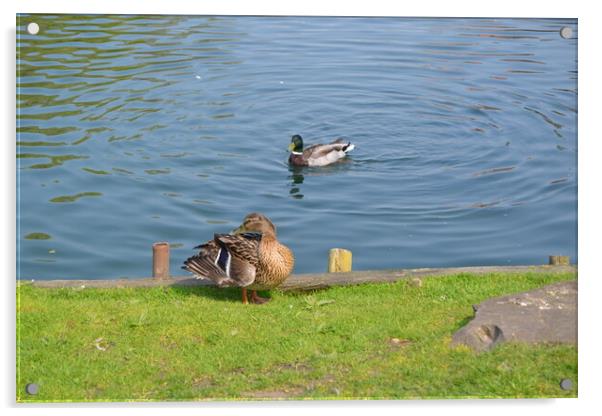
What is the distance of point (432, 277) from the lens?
12914 mm

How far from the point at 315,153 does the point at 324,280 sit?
5864 millimetres

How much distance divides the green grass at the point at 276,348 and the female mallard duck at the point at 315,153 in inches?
188

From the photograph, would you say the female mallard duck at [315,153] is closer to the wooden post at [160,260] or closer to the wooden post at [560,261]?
the wooden post at [160,260]

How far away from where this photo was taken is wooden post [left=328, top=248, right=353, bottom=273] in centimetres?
1341

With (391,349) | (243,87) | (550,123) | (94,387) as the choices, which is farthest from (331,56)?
(94,387)

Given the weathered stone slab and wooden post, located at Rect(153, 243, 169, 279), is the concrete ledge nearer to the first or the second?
wooden post, located at Rect(153, 243, 169, 279)

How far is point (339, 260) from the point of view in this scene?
44.2ft

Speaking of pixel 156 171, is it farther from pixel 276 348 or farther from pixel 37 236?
pixel 276 348

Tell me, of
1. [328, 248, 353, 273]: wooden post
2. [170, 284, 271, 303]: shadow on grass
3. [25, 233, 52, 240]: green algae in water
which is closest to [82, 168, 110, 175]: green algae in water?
[25, 233, 52, 240]: green algae in water

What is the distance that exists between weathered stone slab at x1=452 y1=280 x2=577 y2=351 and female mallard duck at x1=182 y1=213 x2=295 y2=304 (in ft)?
8.43

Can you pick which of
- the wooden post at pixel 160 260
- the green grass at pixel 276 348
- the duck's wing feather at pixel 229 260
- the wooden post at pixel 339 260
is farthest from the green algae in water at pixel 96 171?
the wooden post at pixel 339 260

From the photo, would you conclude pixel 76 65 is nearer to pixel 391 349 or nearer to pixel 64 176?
pixel 64 176

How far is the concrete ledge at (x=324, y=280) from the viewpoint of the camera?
12805 millimetres

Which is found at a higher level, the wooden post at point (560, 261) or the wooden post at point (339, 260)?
the wooden post at point (560, 261)
